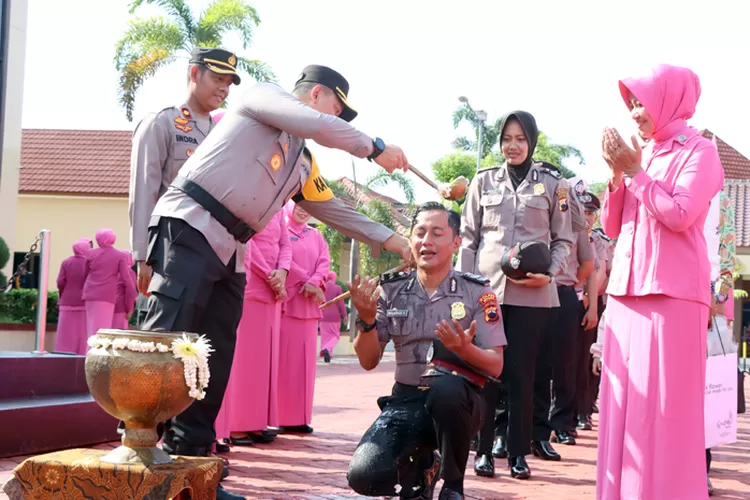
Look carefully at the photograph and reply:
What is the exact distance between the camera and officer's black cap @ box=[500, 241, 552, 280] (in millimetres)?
6219

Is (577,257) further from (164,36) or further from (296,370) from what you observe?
(164,36)

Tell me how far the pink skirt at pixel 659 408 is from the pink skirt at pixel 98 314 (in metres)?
10.8

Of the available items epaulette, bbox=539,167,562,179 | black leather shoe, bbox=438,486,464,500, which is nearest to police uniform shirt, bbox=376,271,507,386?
black leather shoe, bbox=438,486,464,500

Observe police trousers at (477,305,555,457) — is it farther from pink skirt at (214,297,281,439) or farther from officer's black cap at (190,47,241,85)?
officer's black cap at (190,47,241,85)

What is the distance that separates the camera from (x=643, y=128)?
5043mm

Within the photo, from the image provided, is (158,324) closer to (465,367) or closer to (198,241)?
(198,241)

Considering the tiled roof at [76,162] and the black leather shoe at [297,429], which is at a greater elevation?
the tiled roof at [76,162]

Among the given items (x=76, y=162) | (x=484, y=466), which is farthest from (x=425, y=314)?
(x=76, y=162)

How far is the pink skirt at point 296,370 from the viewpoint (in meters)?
8.49

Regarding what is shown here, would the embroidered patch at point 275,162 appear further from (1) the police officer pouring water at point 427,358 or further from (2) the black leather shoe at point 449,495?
(2) the black leather shoe at point 449,495

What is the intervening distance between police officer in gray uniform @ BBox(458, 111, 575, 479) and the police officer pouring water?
4.92 ft

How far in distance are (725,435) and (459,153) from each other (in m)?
40.8

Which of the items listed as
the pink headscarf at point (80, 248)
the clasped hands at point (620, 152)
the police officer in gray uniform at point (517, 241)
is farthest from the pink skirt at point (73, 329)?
the clasped hands at point (620, 152)

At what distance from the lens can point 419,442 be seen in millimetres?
4676
